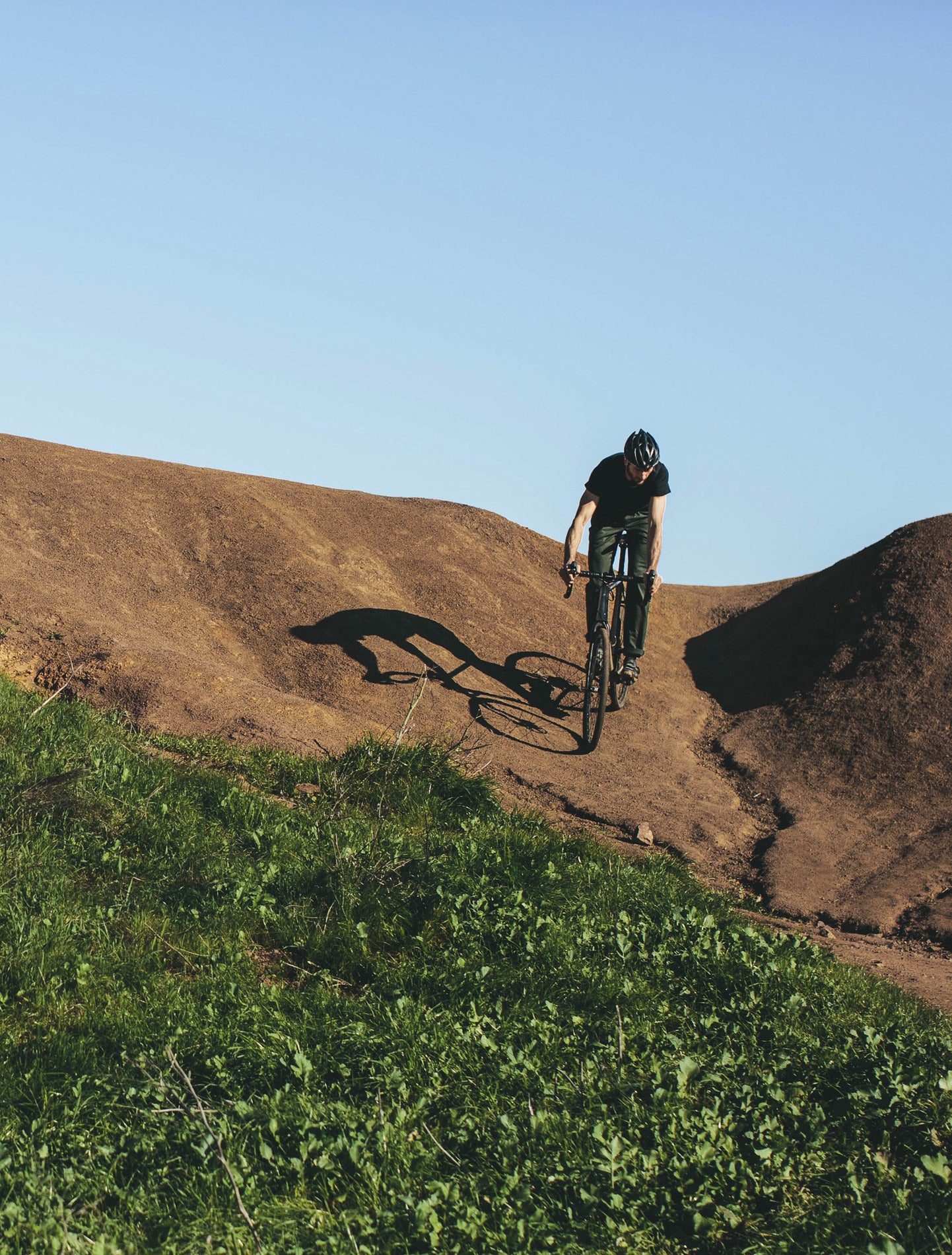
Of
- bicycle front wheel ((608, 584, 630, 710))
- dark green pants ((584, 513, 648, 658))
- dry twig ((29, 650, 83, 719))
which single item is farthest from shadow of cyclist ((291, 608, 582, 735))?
dry twig ((29, 650, 83, 719))

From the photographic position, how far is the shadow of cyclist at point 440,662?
9258 mm

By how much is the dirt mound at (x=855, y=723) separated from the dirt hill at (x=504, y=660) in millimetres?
25

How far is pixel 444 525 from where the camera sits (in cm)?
1358

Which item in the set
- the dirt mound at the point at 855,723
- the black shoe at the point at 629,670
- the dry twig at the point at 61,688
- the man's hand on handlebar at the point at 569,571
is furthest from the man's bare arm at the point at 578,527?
the dry twig at the point at 61,688

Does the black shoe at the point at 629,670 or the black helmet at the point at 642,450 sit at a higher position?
the black helmet at the point at 642,450

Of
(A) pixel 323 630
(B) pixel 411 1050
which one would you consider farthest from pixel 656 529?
(B) pixel 411 1050

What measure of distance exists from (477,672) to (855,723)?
3502 mm

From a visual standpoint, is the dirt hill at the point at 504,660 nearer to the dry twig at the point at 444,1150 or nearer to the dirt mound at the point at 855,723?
the dirt mound at the point at 855,723

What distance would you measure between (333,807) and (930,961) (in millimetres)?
3360

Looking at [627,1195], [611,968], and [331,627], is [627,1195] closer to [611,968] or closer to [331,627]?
[611,968]

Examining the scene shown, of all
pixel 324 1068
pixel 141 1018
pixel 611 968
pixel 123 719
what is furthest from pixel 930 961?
pixel 123 719

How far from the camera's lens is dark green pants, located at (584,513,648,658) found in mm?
8523

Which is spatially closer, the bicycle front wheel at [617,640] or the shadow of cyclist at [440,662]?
the bicycle front wheel at [617,640]

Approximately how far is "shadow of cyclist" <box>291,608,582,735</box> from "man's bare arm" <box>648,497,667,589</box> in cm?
172
